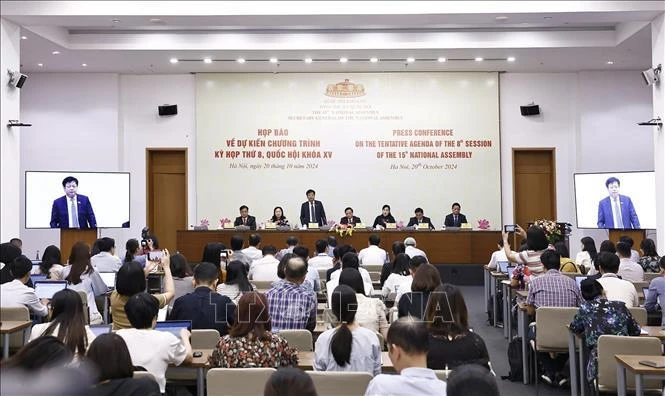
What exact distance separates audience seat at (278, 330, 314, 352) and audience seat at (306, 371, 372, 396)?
3.82 ft

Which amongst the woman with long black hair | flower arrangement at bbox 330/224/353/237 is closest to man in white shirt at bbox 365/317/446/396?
the woman with long black hair

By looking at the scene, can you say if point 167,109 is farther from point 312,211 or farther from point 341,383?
point 341,383

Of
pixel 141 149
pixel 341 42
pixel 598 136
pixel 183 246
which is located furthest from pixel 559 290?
pixel 141 149

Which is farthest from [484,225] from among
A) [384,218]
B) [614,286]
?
[614,286]

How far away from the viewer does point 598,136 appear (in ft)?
45.7

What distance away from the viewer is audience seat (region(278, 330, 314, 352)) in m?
4.39

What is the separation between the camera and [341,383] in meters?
3.24

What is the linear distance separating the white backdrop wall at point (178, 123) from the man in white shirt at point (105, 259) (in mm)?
6217

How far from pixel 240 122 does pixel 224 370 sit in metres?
11.1

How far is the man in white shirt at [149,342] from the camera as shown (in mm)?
3682

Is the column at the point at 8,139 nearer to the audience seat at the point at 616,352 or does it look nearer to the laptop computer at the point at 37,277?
the laptop computer at the point at 37,277

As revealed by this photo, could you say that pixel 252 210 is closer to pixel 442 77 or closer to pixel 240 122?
pixel 240 122

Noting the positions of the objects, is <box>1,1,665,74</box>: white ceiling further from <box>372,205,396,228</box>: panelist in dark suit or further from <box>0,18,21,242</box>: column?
<box>372,205,396,228</box>: panelist in dark suit

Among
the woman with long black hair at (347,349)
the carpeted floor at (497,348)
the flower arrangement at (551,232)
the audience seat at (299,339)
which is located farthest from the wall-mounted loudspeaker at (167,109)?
the woman with long black hair at (347,349)
